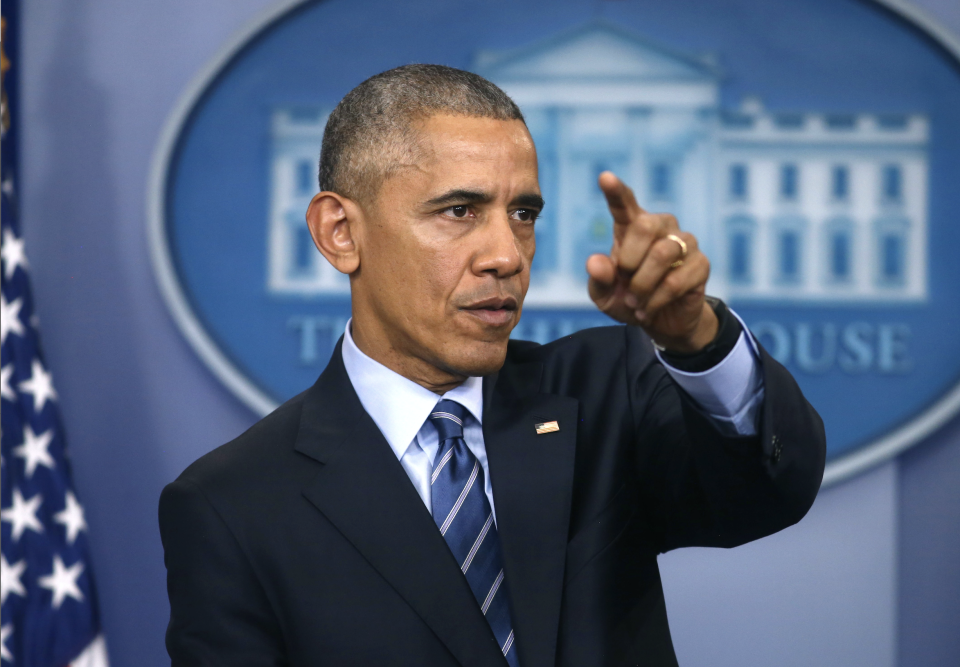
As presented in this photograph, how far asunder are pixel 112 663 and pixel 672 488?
7.71 feet

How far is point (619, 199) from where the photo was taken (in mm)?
1016

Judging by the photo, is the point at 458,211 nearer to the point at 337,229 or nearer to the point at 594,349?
the point at 337,229

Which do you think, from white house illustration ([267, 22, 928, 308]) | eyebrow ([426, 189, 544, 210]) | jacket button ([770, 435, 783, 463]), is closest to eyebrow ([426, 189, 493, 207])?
eyebrow ([426, 189, 544, 210])

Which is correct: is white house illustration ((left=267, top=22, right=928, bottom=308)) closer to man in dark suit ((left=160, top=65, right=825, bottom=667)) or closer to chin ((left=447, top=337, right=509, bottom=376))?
man in dark suit ((left=160, top=65, right=825, bottom=667))

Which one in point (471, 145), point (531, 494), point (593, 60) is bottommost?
point (531, 494)

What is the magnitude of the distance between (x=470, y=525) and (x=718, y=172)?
1.84m

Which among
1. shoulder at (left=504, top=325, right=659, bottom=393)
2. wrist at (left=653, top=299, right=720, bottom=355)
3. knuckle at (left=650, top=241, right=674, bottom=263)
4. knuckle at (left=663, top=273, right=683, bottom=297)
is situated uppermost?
knuckle at (left=650, top=241, right=674, bottom=263)

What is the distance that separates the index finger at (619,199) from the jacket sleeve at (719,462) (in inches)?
12.3

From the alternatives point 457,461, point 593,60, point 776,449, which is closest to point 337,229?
point 457,461

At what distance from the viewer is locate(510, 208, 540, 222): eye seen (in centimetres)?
142

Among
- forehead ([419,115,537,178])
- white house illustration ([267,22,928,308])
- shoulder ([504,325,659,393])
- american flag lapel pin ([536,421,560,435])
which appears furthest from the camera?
white house illustration ([267,22,928,308])

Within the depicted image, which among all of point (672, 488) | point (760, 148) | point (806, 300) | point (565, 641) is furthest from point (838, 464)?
point (565, 641)

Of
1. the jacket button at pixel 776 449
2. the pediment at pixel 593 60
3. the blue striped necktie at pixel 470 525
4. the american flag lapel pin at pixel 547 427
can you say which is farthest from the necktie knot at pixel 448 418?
the pediment at pixel 593 60

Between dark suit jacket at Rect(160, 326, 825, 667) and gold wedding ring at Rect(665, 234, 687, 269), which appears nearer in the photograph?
gold wedding ring at Rect(665, 234, 687, 269)
